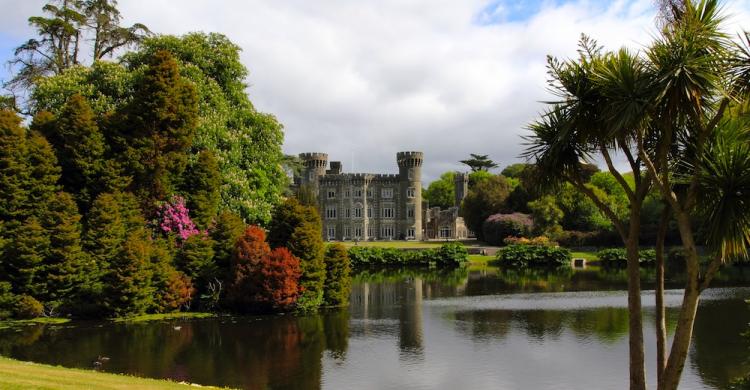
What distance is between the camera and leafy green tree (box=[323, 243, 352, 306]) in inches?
1161

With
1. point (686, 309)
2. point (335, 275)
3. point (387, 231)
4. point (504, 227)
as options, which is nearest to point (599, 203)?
point (686, 309)

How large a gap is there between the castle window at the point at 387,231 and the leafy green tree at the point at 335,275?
217 feet

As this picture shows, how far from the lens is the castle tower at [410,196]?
311 ft

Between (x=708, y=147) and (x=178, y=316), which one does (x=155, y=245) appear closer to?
(x=178, y=316)

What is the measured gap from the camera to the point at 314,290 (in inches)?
1106

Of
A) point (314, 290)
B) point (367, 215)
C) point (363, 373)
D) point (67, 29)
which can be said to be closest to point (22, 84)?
point (67, 29)

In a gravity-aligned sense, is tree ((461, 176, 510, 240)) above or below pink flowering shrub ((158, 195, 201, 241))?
above

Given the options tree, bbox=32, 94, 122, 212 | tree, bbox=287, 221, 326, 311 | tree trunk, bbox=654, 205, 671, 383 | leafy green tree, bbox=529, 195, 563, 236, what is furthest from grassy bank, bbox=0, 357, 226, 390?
leafy green tree, bbox=529, 195, 563, 236

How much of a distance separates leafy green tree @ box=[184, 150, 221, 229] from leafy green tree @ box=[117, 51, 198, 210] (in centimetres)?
83

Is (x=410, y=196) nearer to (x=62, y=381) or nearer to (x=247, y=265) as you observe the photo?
(x=247, y=265)

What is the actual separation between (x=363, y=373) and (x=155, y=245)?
13.2m

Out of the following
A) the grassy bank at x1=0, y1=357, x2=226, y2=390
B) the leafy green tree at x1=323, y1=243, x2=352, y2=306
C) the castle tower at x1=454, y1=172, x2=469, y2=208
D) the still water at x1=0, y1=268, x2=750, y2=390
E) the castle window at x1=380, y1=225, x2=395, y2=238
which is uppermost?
the castle tower at x1=454, y1=172, x2=469, y2=208

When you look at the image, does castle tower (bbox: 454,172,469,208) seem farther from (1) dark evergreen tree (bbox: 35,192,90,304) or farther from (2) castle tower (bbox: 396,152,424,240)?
(1) dark evergreen tree (bbox: 35,192,90,304)

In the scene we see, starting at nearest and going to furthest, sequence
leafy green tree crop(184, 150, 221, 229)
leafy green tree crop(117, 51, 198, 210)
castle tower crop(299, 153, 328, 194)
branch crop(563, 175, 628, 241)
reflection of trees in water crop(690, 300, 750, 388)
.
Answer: branch crop(563, 175, 628, 241) < reflection of trees in water crop(690, 300, 750, 388) < leafy green tree crop(117, 51, 198, 210) < leafy green tree crop(184, 150, 221, 229) < castle tower crop(299, 153, 328, 194)
